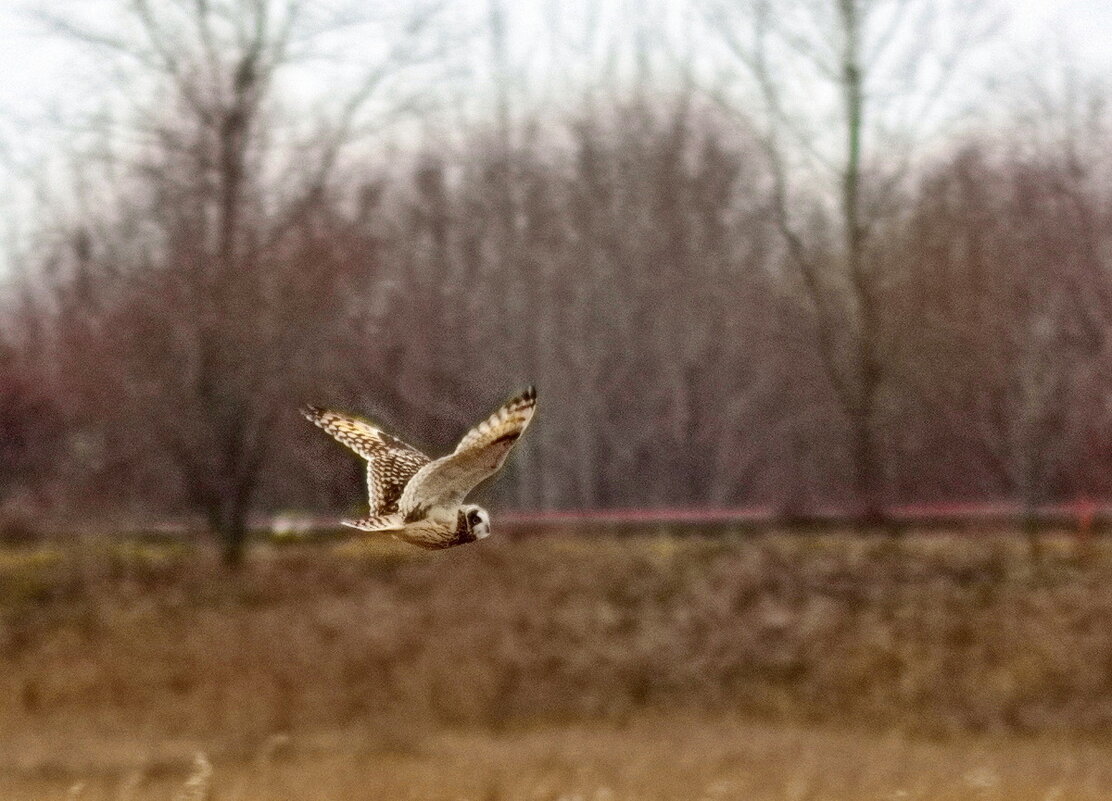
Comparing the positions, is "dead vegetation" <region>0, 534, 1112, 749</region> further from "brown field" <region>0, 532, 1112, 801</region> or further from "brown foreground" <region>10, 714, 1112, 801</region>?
"brown foreground" <region>10, 714, 1112, 801</region>

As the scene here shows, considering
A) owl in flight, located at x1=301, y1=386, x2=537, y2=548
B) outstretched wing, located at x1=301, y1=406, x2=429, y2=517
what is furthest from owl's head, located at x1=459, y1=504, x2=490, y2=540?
outstretched wing, located at x1=301, y1=406, x2=429, y2=517

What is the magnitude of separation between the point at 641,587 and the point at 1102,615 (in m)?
6.18

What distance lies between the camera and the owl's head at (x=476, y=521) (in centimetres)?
399

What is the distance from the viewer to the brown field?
2108 centimetres

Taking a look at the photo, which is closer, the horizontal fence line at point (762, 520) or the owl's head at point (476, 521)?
the owl's head at point (476, 521)

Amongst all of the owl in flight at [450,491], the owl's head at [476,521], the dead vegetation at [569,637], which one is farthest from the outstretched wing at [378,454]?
the dead vegetation at [569,637]

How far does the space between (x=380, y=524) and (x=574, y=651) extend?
63.5 ft

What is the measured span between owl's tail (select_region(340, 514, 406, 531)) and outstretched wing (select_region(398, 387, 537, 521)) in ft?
0.11

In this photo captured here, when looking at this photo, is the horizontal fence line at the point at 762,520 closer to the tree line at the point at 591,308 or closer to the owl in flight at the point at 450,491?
the tree line at the point at 591,308

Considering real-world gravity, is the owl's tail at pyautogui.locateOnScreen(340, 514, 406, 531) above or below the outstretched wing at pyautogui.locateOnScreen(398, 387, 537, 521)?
below

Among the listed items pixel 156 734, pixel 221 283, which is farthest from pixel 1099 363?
pixel 156 734

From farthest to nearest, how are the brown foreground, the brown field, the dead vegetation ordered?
the dead vegetation < the brown field < the brown foreground

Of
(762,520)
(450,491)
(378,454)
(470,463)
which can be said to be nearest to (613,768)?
(762,520)

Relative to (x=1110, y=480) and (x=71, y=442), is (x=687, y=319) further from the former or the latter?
(x=71, y=442)
